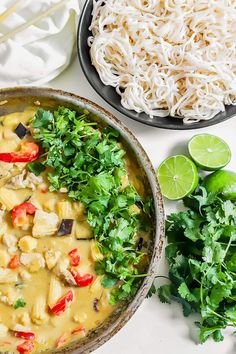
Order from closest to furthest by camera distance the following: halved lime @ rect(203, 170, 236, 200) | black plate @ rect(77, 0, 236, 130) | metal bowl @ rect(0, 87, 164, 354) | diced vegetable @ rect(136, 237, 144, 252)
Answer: metal bowl @ rect(0, 87, 164, 354) < diced vegetable @ rect(136, 237, 144, 252) < halved lime @ rect(203, 170, 236, 200) < black plate @ rect(77, 0, 236, 130)

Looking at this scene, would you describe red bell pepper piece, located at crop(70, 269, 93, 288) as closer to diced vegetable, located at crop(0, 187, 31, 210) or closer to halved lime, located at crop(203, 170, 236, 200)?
diced vegetable, located at crop(0, 187, 31, 210)

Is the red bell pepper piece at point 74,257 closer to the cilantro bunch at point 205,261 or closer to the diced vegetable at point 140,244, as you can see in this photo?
the diced vegetable at point 140,244

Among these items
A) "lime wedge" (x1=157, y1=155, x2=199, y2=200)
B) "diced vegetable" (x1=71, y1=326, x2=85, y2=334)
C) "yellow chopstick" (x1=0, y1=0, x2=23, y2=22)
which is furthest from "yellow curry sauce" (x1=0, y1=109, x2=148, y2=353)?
"yellow chopstick" (x1=0, y1=0, x2=23, y2=22)

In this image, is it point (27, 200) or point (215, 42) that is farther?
point (215, 42)

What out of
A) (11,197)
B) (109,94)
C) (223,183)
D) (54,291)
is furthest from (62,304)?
(109,94)

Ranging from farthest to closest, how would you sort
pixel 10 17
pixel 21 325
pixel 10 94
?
pixel 10 17 → pixel 10 94 → pixel 21 325

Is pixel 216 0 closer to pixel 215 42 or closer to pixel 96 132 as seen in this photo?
pixel 215 42

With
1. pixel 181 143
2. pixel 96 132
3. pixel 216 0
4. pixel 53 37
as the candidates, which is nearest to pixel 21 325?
pixel 96 132
